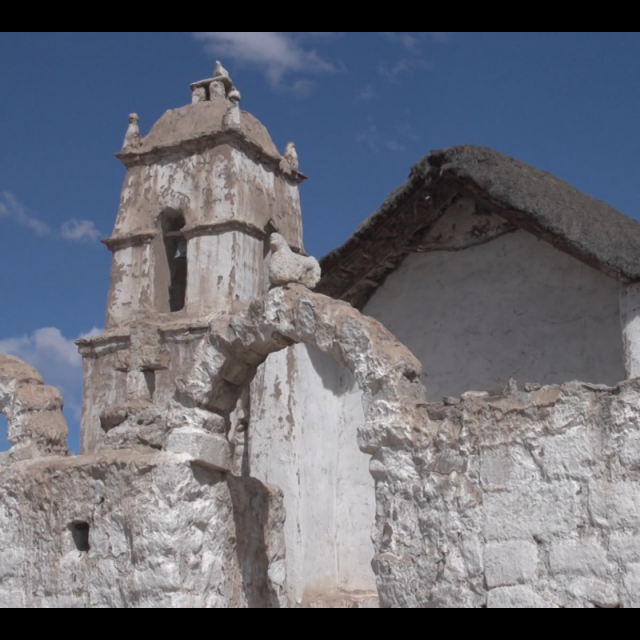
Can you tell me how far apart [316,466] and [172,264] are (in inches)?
172

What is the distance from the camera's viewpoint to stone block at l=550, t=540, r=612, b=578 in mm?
5715

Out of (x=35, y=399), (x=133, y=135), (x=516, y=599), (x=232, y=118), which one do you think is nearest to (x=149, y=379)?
(x=35, y=399)

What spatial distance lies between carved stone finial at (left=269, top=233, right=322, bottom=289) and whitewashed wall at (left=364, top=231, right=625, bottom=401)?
2.79 metres

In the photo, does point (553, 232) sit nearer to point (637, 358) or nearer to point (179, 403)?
point (637, 358)

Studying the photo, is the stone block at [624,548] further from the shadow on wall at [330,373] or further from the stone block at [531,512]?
the shadow on wall at [330,373]

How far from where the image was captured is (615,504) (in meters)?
5.73

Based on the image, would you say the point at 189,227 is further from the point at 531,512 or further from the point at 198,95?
the point at 531,512

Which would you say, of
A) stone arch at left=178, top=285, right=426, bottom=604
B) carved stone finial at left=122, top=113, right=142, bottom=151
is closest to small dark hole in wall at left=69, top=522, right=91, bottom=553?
stone arch at left=178, top=285, right=426, bottom=604

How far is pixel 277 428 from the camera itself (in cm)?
1083

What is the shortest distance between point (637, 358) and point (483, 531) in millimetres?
2492

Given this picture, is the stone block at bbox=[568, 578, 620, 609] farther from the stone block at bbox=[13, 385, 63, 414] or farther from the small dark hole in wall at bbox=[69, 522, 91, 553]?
the stone block at bbox=[13, 385, 63, 414]

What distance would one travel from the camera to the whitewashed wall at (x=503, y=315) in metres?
9.16

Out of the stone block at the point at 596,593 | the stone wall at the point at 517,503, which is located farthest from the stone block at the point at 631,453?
the stone block at the point at 596,593
